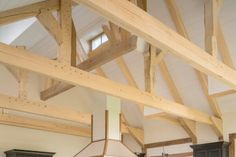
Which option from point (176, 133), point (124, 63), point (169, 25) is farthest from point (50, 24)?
point (176, 133)

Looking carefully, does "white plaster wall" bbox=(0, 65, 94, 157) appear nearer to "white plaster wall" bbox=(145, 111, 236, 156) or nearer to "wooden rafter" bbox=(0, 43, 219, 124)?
"white plaster wall" bbox=(145, 111, 236, 156)

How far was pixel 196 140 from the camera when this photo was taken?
26.6ft

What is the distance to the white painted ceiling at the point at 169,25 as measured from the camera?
20.9 feet

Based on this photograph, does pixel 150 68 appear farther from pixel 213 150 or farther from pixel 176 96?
pixel 213 150

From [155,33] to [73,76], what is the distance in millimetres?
1662

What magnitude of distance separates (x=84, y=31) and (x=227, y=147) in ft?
13.6

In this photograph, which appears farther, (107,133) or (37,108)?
(37,108)

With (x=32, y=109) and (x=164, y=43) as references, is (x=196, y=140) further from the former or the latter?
(x=164, y=43)

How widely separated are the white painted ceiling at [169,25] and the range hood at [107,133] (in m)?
2.23

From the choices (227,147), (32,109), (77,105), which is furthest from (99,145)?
(77,105)

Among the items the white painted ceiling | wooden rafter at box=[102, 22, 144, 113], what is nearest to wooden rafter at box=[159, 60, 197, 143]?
the white painted ceiling

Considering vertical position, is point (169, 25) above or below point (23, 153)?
above

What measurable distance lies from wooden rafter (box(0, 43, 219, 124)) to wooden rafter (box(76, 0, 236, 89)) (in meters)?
1.48

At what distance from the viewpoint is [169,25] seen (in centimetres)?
696
